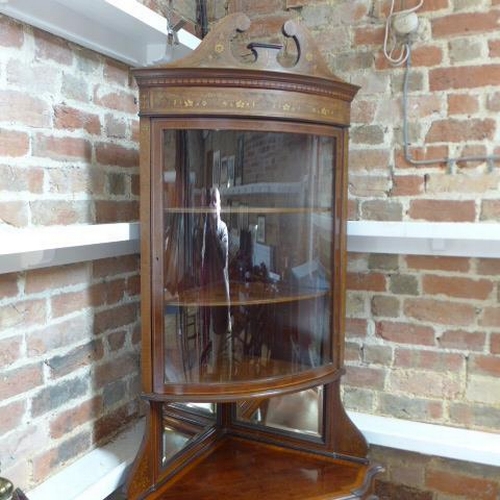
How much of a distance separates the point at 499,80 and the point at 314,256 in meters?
0.74

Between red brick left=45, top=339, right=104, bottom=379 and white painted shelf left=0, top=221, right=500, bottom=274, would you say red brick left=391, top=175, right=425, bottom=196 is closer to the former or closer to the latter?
white painted shelf left=0, top=221, right=500, bottom=274

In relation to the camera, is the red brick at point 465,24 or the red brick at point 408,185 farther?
the red brick at point 408,185

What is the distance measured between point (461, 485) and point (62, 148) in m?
1.54

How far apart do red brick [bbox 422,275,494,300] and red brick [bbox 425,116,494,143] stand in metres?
0.42

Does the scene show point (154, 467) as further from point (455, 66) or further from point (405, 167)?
point (455, 66)

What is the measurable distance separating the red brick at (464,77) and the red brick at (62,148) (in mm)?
1029

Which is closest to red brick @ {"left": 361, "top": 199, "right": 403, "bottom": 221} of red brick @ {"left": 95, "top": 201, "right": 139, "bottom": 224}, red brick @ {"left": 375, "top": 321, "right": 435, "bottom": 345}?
red brick @ {"left": 375, "top": 321, "right": 435, "bottom": 345}

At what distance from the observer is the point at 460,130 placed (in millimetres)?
1500

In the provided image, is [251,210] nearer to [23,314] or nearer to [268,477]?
[23,314]

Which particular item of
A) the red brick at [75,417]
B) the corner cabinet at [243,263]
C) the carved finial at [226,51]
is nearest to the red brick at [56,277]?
the corner cabinet at [243,263]

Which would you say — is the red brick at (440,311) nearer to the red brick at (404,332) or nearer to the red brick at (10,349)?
the red brick at (404,332)

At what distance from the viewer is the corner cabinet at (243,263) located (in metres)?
1.21

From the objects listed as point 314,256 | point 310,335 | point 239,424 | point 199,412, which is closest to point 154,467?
point 199,412

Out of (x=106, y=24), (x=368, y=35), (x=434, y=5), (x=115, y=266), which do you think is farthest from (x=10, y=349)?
(x=434, y=5)
